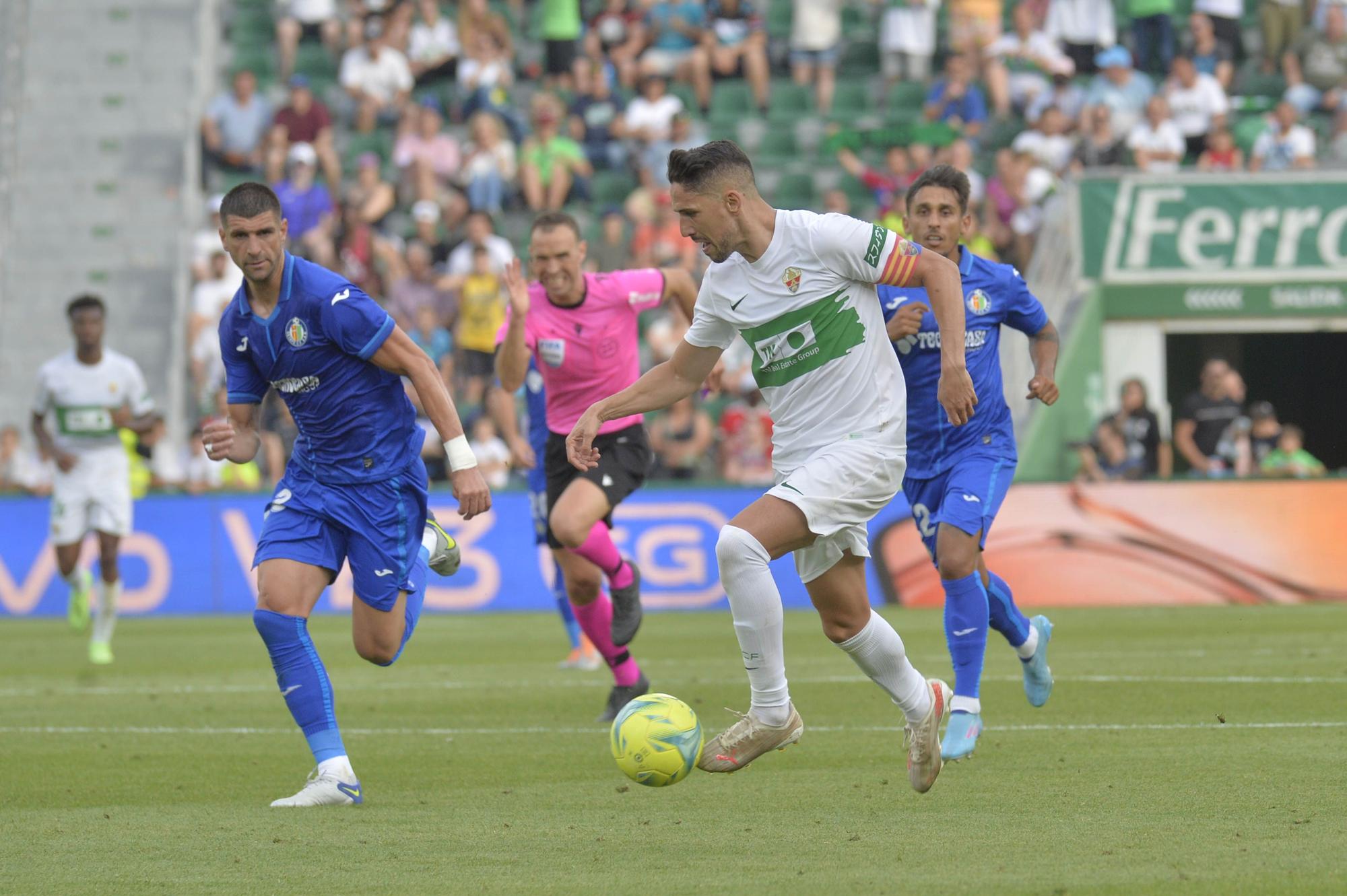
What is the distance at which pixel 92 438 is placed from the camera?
14828 mm

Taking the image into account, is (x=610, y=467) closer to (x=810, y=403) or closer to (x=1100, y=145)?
(x=810, y=403)

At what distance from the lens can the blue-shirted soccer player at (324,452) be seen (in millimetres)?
7133

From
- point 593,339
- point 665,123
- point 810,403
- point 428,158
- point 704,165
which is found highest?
point 665,123

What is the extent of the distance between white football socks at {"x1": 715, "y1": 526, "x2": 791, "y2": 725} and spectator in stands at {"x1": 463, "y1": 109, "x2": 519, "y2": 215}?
17281 millimetres

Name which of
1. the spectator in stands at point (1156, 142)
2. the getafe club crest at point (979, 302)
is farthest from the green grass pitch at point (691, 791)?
the spectator in stands at point (1156, 142)

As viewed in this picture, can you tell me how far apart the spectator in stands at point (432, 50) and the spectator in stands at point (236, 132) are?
7.25 ft

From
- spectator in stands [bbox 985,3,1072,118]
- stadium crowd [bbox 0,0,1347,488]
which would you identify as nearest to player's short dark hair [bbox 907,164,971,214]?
stadium crowd [bbox 0,0,1347,488]

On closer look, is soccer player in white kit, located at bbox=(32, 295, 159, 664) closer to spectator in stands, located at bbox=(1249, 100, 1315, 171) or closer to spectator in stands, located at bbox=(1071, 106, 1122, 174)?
spectator in stands, located at bbox=(1071, 106, 1122, 174)

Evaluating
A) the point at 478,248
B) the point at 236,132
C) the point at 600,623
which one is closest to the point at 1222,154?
the point at 478,248

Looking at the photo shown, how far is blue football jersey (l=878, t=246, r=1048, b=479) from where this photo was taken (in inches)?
342

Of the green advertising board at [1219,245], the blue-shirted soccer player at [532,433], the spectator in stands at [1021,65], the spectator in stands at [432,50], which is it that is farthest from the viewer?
the spectator in stands at [432,50]

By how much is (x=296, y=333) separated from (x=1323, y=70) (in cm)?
1964

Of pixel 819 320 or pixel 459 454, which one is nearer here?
pixel 819 320

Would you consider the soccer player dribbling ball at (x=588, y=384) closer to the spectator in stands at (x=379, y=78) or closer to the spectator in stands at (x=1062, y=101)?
the spectator in stands at (x=1062, y=101)
